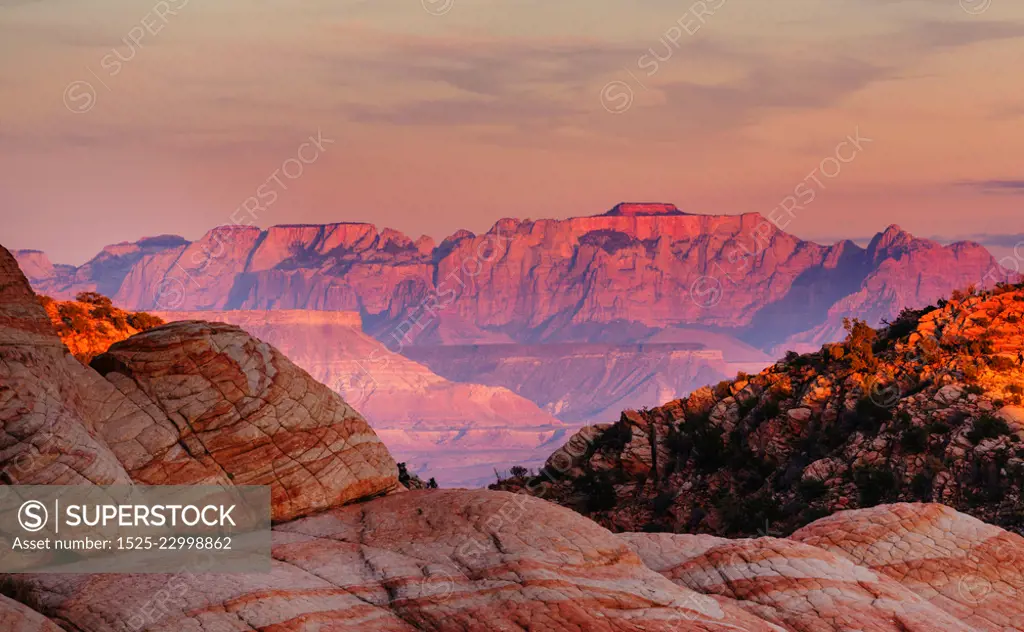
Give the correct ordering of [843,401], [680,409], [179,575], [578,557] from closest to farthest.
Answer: [179,575]
[578,557]
[843,401]
[680,409]

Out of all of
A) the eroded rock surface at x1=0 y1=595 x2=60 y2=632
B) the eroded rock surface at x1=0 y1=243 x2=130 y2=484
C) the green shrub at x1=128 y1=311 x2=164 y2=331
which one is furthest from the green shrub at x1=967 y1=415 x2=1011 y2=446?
the eroded rock surface at x1=0 y1=595 x2=60 y2=632

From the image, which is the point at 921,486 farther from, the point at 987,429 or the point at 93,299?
the point at 93,299

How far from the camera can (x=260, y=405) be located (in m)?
29.7

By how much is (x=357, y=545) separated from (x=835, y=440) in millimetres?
31759

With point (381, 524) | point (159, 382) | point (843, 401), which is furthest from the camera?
point (843, 401)

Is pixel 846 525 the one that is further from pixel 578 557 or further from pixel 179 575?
pixel 179 575

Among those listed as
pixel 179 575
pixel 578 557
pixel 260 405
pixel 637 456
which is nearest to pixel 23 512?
pixel 179 575

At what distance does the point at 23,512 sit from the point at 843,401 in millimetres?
39297

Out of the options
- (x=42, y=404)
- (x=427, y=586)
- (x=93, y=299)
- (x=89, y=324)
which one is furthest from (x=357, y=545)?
(x=93, y=299)

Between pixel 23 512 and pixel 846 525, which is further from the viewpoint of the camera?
pixel 846 525

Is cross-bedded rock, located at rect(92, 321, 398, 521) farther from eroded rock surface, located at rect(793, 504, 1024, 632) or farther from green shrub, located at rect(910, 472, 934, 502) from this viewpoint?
green shrub, located at rect(910, 472, 934, 502)

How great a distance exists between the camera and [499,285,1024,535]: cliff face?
45375mm

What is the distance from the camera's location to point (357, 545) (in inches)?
1003

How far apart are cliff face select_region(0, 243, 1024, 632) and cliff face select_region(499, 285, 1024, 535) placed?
1401 centimetres
